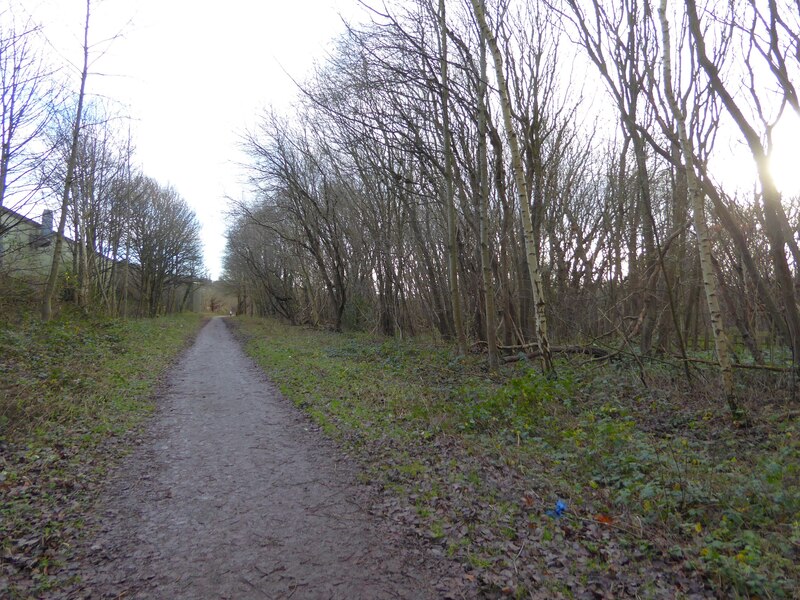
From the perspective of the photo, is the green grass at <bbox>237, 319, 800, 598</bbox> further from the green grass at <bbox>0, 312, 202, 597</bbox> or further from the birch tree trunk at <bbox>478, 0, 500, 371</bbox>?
the green grass at <bbox>0, 312, 202, 597</bbox>

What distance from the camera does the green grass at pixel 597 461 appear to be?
3.84 metres

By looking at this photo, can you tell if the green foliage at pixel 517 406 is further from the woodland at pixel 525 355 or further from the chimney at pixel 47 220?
the chimney at pixel 47 220

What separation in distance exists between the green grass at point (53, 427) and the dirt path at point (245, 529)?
32 cm

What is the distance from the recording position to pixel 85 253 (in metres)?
22.8

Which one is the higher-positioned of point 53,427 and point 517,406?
point 517,406

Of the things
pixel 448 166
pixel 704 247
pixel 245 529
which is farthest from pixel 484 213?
pixel 245 529

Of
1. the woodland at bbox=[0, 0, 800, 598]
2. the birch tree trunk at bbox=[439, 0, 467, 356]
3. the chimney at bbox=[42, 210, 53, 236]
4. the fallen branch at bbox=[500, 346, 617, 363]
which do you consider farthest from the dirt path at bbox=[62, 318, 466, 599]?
the chimney at bbox=[42, 210, 53, 236]

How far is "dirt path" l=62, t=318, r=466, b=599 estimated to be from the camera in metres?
3.58

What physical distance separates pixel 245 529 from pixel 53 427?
4.15 m

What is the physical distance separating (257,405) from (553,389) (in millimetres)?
5311

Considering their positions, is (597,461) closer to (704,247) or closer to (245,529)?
(704,247)

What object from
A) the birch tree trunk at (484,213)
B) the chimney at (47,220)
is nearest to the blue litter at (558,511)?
the birch tree trunk at (484,213)

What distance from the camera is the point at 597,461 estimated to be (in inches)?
216

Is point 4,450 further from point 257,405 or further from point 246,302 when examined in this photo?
point 246,302
